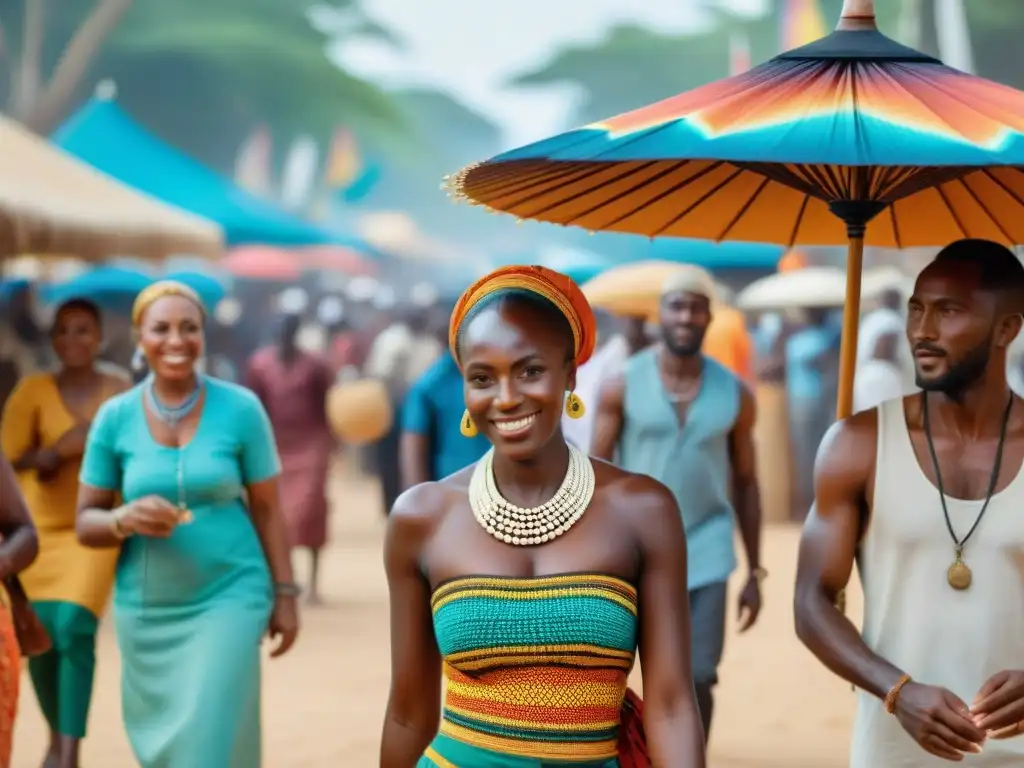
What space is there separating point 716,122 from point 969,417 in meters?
0.95

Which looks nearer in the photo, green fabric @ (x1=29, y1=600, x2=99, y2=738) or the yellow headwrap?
the yellow headwrap

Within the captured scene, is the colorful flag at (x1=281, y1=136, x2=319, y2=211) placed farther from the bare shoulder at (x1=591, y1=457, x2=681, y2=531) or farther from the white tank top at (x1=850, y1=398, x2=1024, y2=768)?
the bare shoulder at (x1=591, y1=457, x2=681, y2=531)

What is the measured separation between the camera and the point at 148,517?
5812 mm

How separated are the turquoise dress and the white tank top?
2.55 metres

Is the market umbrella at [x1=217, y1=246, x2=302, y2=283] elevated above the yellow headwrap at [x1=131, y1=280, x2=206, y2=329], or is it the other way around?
the market umbrella at [x1=217, y1=246, x2=302, y2=283]

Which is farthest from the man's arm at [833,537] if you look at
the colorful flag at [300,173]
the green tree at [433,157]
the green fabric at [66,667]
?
the green tree at [433,157]

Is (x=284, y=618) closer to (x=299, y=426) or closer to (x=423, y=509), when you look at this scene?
(x=423, y=509)

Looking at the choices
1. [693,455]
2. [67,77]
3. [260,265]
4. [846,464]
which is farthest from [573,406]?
[260,265]

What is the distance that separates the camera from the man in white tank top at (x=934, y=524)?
404 centimetres

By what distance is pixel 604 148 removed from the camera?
12.7ft

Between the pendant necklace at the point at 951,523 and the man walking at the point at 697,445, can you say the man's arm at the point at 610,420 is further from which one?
the pendant necklace at the point at 951,523

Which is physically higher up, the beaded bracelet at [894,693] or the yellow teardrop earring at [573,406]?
the yellow teardrop earring at [573,406]

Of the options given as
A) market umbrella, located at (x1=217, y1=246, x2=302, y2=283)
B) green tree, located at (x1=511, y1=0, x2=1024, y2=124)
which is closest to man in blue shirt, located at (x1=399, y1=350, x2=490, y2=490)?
market umbrella, located at (x1=217, y1=246, x2=302, y2=283)

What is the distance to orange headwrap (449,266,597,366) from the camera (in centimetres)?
365
